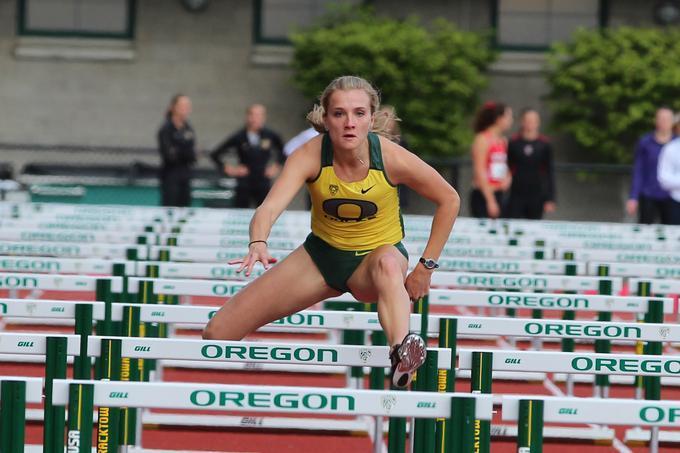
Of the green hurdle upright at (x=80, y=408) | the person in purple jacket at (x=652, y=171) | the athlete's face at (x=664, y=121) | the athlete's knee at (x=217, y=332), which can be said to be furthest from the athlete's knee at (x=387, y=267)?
the athlete's face at (x=664, y=121)

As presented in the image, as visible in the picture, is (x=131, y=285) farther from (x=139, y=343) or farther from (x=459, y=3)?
(x=459, y=3)

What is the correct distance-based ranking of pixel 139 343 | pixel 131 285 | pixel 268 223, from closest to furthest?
1. pixel 139 343
2. pixel 268 223
3. pixel 131 285

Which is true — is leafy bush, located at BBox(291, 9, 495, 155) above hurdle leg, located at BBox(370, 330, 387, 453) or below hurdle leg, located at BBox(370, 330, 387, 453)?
above

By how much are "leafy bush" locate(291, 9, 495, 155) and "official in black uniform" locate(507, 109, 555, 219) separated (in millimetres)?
7619

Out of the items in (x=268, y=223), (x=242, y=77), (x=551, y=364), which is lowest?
(x=551, y=364)

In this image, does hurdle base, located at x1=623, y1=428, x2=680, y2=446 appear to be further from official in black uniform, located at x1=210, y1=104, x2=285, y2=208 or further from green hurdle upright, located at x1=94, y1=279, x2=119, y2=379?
official in black uniform, located at x1=210, y1=104, x2=285, y2=208

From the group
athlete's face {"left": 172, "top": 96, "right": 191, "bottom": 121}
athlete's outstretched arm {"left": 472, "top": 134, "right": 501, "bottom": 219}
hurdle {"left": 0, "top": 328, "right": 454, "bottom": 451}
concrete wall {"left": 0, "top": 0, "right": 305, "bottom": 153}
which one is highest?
concrete wall {"left": 0, "top": 0, "right": 305, "bottom": 153}

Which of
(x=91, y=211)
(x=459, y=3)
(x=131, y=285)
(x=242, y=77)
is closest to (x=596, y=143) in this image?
(x=459, y=3)

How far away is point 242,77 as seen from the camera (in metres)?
25.4

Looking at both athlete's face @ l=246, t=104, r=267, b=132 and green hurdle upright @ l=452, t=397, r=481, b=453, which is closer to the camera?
green hurdle upright @ l=452, t=397, r=481, b=453

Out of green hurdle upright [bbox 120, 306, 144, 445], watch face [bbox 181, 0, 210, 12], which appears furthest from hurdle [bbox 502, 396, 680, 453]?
watch face [bbox 181, 0, 210, 12]

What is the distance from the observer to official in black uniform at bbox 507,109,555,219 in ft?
50.5

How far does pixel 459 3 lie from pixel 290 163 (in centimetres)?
1944

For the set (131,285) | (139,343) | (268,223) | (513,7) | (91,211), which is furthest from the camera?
(513,7)
